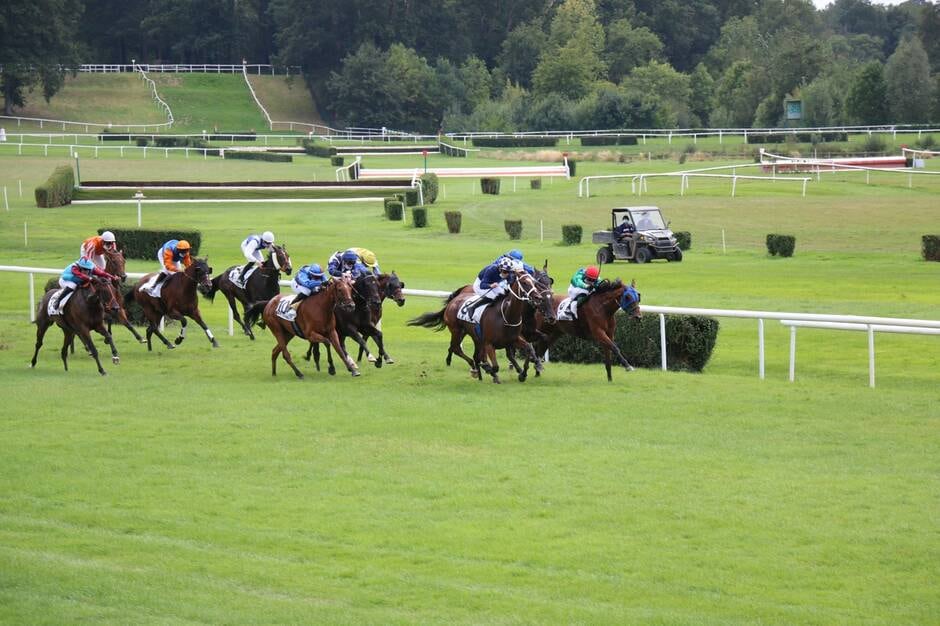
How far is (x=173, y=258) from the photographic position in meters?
20.2

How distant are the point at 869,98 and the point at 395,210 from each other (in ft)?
139

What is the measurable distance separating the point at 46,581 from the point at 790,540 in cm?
481

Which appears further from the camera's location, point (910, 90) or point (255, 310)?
point (910, 90)

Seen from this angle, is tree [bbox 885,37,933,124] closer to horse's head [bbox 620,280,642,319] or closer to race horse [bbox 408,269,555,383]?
horse's head [bbox 620,280,642,319]

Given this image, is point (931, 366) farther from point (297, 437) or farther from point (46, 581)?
point (46, 581)

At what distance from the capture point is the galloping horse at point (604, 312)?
53.3ft

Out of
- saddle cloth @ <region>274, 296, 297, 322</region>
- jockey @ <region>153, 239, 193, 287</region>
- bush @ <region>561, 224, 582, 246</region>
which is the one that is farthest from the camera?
bush @ <region>561, 224, 582, 246</region>

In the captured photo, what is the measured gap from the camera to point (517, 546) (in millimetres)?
9531

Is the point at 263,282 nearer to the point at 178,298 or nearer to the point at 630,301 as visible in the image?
the point at 178,298

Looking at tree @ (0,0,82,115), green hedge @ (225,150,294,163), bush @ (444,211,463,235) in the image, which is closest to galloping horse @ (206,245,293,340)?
bush @ (444,211,463,235)

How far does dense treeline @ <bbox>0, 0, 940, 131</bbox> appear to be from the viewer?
87.2 meters

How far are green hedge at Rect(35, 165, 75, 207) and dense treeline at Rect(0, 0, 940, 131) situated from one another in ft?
133

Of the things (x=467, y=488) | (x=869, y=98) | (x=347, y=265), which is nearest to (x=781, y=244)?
(x=347, y=265)

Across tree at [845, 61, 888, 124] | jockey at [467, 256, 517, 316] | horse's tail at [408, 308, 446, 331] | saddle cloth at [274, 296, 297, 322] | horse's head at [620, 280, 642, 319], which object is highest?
tree at [845, 61, 888, 124]
